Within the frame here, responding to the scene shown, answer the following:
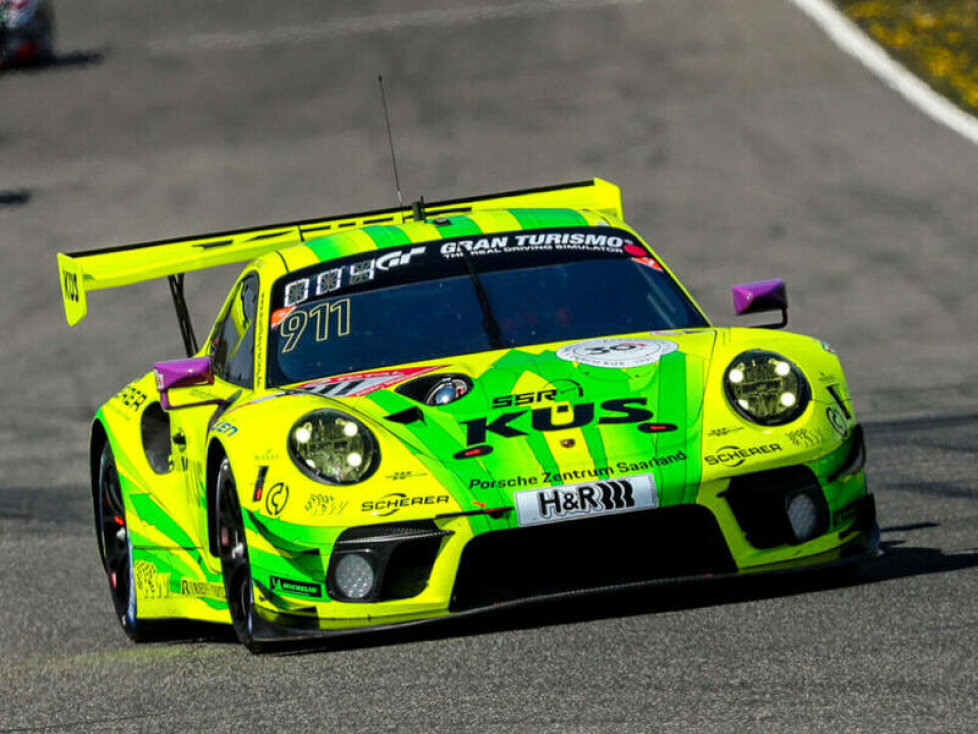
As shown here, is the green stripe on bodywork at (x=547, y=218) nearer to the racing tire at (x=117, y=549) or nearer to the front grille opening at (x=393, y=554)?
the racing tire at (x=117, y=549)

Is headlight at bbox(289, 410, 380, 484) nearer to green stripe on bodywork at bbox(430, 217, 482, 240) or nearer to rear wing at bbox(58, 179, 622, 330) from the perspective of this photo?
green stripe on bodywork at bbox(430, 217, 482, 240)

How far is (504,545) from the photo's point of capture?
574 cm

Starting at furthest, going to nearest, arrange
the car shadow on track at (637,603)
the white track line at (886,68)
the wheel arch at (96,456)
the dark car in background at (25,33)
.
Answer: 1. the dark car in background at (25,33)
2. the white track line at (886,68)
3. the wheel arch at (96,456)
4. the car shadow on track at (637,603)

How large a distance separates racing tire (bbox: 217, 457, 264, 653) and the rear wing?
1.52 metres

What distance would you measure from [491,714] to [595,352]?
161cm

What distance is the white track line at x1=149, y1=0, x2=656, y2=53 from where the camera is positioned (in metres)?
30.0

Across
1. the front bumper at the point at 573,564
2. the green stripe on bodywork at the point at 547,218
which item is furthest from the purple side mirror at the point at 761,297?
the front bumper at the point at 573,564

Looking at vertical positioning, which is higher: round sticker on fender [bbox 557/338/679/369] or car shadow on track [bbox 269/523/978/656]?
round sticker on fender [bbox 557/338/679/369]

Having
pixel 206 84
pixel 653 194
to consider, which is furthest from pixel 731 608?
pixel 206 84

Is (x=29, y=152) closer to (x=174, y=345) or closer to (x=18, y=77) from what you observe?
(x=18, y=77)

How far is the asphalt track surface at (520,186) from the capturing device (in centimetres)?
525

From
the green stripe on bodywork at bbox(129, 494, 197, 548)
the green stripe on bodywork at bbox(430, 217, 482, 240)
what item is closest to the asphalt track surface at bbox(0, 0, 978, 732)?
the green stripe on bodywork at bbox(129, 494, 197, 548)

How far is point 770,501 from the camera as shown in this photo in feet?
19.2

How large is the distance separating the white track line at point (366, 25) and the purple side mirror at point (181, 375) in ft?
77.0
